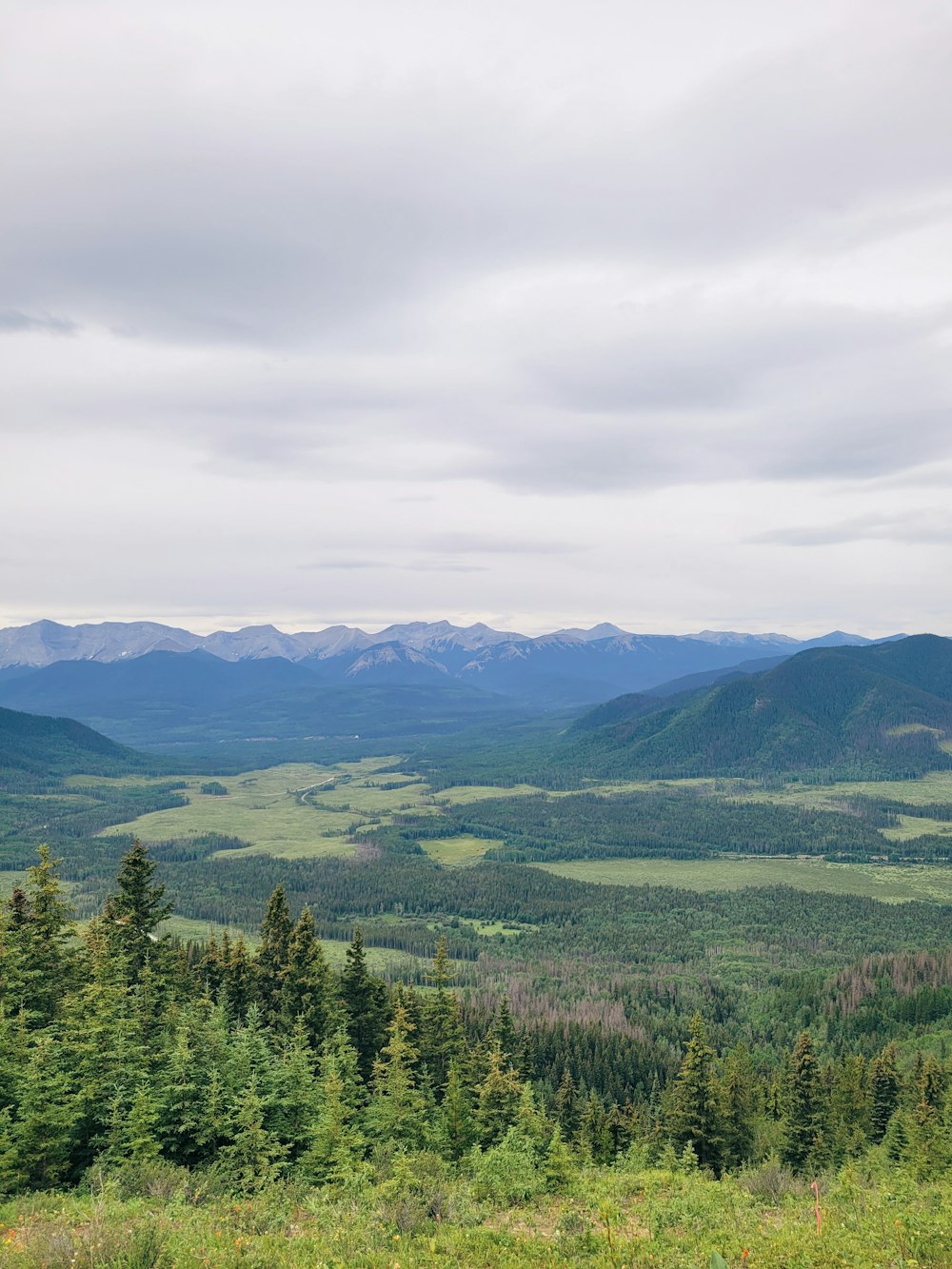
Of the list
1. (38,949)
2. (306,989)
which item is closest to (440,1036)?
(306,989)

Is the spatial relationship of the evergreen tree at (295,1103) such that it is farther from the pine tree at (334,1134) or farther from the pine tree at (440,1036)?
the pine tree at (440,1036)

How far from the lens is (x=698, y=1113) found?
50.8m

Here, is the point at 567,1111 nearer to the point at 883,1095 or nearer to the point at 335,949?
the point at 883,1095

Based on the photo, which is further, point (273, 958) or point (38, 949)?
point (273, 958)

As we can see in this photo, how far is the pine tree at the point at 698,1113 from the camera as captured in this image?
167 ft

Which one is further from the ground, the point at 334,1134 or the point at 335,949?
the point at 334,1134

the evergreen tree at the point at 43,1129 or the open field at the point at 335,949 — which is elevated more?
the evergreen tree at the point at 43,1129

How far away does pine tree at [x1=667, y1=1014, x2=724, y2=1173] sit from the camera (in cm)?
5075

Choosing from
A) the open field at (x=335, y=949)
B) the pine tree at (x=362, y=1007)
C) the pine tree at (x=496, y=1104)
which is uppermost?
the pine tree at (x=362, y=1007)

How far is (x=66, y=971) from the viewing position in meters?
43.9

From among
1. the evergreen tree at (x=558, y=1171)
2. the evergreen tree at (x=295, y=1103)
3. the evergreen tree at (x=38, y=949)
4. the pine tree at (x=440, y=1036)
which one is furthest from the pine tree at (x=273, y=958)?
the evergreen tree at (x=558, y=1171)

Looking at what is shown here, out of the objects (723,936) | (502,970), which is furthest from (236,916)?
(723,936)

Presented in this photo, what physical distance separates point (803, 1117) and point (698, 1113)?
1068cm

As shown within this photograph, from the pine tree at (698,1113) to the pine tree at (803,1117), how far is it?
6370 mm
